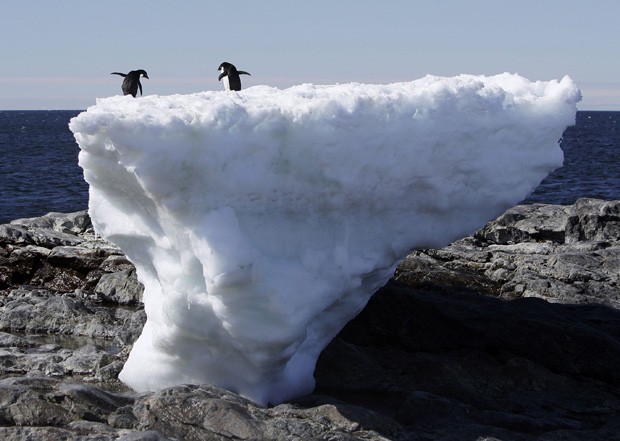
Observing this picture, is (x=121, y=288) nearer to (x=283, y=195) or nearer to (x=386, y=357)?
(x=386, y=357)

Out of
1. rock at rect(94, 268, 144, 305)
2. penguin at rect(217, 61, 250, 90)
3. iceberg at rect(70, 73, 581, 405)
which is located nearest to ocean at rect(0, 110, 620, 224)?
penguin at rect(217, 61, 250, 90)

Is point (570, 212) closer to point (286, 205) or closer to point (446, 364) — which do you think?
point (446, 364)

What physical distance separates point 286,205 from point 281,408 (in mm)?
1841

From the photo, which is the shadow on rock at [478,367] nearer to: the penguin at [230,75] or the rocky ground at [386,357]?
the rocky ground at [386,357]

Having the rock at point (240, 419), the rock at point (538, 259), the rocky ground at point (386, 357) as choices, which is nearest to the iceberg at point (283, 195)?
the rocky ground at point (386, 357)

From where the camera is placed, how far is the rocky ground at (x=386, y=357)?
852 centimetres

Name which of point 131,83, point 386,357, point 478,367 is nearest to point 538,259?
point 478,367

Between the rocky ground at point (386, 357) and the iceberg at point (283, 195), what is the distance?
55 centimetres

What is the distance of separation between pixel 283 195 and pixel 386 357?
2.61 m

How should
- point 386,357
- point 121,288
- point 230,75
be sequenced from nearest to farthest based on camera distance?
1. point 386,357
2. point 121,288
3. point 230,75

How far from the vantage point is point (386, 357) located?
11.0 metres

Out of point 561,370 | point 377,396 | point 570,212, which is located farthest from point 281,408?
point 570,212

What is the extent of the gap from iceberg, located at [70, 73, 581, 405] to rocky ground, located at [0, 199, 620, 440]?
55cm

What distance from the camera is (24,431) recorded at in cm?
796
